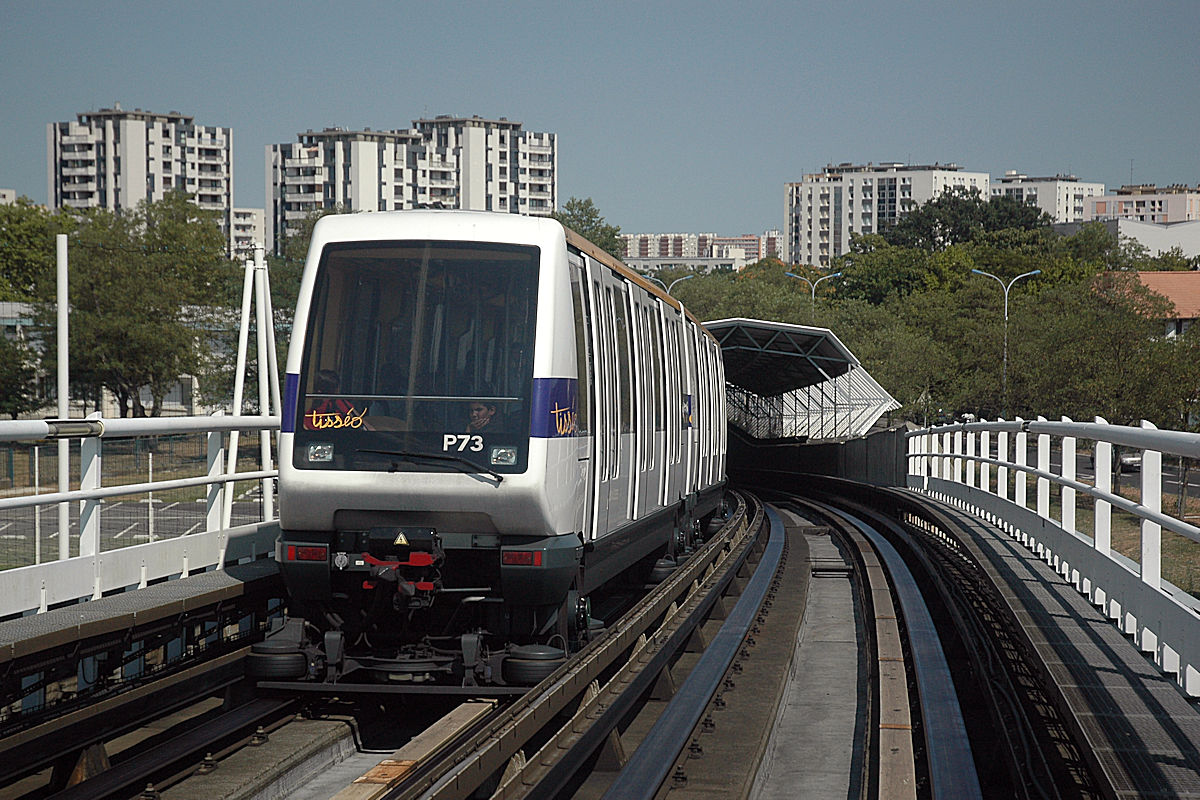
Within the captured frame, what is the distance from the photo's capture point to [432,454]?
27.6 ft

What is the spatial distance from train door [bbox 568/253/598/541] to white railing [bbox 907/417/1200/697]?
3307 mm

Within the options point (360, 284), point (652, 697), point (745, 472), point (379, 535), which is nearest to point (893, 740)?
point (652, 697)

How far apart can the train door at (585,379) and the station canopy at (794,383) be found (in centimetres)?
2414

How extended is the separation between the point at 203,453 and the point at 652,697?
3.85 m

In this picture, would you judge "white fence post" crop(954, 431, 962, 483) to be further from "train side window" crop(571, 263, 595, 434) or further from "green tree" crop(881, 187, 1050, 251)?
"green tree" crop(881, 187, 1050, 251)

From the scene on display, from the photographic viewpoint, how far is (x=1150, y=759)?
4.95 metres

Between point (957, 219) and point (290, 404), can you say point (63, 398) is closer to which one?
point (290, 404)

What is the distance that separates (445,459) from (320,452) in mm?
812

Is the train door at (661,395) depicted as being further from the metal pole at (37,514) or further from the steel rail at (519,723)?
the metal pole at (37,514)

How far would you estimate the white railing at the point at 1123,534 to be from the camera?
239 inches

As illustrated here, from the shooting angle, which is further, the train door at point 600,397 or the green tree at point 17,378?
the green tree at point 17,378

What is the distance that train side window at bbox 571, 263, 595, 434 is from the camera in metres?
9.19

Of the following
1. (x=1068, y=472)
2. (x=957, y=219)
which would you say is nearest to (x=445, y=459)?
(x=1068, y=472)

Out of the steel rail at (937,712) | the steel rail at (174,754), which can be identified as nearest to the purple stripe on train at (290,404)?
the steel rail at (174,754)
